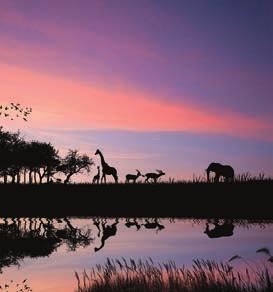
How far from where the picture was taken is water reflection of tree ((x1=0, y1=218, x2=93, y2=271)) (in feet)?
99.0

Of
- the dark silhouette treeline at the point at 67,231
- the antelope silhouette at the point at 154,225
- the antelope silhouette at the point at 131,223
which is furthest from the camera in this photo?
the antelope silhouette at the point at 131,223

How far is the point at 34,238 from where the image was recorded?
36.2m

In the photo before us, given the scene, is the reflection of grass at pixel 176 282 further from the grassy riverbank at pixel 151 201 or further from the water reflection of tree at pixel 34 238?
the grassy riverbank at pixel 151 201

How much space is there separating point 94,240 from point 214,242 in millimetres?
7098

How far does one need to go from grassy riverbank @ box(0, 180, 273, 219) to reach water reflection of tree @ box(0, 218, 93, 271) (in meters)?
7.41

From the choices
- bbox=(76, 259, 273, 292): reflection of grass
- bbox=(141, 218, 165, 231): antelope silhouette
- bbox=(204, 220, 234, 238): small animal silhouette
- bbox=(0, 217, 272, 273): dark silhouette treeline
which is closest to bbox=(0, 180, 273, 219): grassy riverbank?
bbox=(0, 217, 272, 273): dark silhouette treeline

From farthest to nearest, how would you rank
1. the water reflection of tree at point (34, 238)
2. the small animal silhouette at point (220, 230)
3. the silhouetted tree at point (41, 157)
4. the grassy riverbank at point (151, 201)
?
the silhouetted tree at point (41, 157) < the grassy riverbank at point (151, 201) < the small animal silhouette at point (220, 230) < the water reflection of tree at point (34, 238)

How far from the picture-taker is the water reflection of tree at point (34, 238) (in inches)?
1188

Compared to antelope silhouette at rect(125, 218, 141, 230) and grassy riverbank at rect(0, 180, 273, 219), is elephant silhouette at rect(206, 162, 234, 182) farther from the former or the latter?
antelope silhouette at rect(125, 218, 141, 230)

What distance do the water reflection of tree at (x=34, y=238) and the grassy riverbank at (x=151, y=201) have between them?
7414mm

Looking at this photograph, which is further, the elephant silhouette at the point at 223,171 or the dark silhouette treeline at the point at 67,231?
the elephant silhouette at the point at 223,171

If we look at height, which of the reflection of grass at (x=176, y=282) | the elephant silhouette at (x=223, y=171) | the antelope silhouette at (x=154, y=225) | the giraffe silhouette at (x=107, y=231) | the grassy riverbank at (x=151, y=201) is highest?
the elephant silhouette at (x=223, y=171)

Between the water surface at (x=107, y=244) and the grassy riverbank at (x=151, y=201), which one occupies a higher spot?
the grassy riverbank at (x=151, y=201)

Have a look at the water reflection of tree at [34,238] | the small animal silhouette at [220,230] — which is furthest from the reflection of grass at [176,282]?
the small animal silhouette at [220,230]
